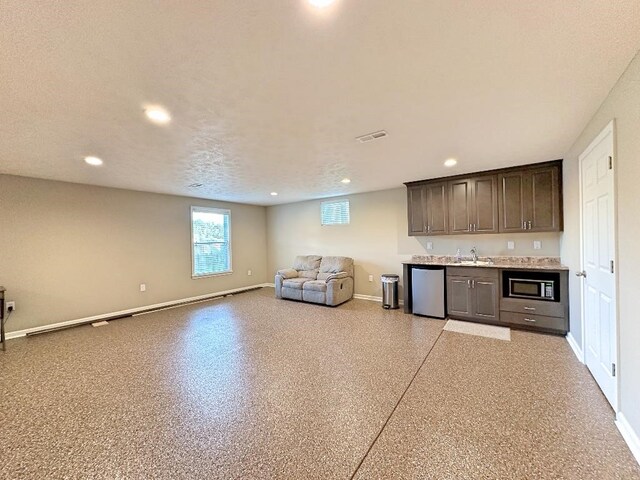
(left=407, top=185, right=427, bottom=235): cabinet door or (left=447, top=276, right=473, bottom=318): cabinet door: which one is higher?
(left=407, top=185, right=427, bottom=235): cabinet door

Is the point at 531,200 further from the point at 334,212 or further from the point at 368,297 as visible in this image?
the point at 334,212

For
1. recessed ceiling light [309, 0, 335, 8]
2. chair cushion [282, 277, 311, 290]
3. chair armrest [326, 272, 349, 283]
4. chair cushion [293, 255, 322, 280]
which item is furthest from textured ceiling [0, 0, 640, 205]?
chair cushion [293, 255, 322, 280]

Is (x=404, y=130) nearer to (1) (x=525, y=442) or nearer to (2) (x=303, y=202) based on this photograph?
(1) (x=525, y=442)

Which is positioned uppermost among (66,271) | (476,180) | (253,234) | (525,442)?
(476,180)

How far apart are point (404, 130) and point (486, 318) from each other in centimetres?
326

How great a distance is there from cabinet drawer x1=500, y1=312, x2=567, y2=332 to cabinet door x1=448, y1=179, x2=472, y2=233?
4.78ft

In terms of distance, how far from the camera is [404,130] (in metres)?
2.73

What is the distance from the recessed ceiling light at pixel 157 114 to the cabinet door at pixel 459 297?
4.42 metres

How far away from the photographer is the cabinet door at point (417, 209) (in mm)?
5086

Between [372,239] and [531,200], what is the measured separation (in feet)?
9.44

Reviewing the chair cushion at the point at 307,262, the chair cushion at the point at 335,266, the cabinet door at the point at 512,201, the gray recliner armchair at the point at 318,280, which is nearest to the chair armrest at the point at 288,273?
the gray recliner armchair at the point at 318,280

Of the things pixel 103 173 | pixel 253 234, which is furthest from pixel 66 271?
pixel 253 234

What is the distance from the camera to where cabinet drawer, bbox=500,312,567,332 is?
12.2ft

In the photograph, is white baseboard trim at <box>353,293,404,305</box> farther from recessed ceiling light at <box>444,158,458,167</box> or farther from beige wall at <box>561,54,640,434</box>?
beige wall at <box>561,54,640,434</box>
